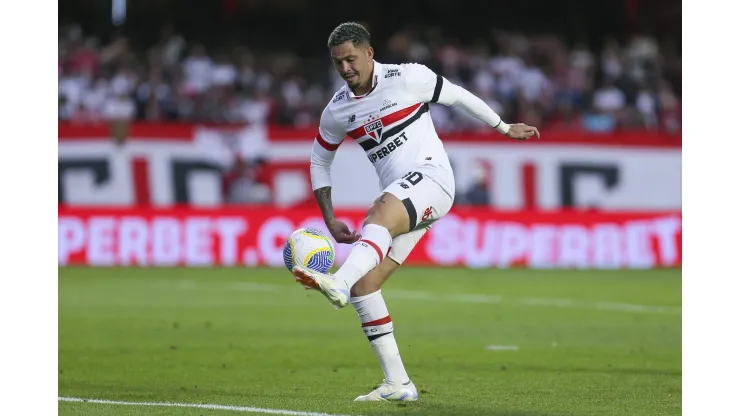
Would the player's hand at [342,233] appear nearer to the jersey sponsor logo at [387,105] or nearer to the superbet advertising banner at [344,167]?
the jersey sponsor logo at [387,105]

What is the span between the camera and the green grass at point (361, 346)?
7.98 meters

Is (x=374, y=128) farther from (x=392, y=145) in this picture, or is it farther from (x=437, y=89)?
(x=437, y=89)

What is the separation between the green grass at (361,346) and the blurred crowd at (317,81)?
6210 mm

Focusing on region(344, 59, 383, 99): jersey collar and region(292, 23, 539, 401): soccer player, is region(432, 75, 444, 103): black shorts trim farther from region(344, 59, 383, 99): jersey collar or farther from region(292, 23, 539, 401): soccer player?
region(344, 59, 383, 99): jersey collar

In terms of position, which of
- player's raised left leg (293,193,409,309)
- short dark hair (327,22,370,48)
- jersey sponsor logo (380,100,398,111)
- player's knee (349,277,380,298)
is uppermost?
short dark hair (327,22,370,48)

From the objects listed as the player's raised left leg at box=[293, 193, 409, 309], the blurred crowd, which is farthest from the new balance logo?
the blurred crowd

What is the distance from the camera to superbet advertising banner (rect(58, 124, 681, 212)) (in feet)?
82.6

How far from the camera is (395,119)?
25.9 feet

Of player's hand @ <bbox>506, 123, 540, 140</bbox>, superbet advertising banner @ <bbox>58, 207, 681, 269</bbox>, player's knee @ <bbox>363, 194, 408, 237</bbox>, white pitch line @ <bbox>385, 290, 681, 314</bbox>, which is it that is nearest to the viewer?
player's knee @ <bbox>363, 194, 408, 237</bbox>

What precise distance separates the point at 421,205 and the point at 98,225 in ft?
54.8

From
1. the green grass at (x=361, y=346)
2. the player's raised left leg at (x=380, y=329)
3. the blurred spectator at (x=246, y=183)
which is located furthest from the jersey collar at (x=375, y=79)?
the blurred spectator at (x=246, y=183)

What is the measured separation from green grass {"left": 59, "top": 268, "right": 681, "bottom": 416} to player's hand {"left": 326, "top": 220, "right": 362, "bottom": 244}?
3.50 ft

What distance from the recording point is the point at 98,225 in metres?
23.3
